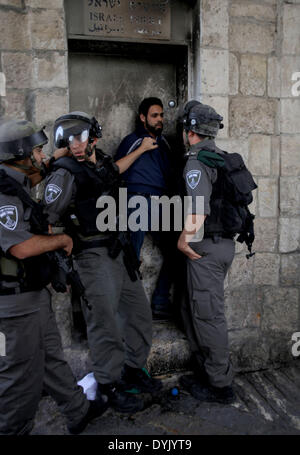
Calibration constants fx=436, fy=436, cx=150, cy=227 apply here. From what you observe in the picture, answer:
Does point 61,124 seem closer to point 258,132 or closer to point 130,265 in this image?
point 130,265

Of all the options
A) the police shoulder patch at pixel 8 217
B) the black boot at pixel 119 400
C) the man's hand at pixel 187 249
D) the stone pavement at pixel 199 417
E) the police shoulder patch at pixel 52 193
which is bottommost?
the stone pavement at pixel 199 417

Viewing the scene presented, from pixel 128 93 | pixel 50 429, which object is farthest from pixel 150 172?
pixel 50 429

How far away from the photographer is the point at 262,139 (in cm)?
393

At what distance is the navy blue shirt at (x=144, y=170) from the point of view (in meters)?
3.88

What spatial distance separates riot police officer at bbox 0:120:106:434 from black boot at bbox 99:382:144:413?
65 centimetres

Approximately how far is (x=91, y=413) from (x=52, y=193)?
154cm

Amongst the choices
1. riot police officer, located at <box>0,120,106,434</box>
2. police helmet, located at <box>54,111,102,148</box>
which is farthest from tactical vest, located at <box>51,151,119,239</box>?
riot police officer, located at <box>0,120,106,434</box>

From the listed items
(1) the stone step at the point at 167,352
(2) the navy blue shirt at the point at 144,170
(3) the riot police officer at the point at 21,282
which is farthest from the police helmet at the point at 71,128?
(1) the stone step at the point at 167,352

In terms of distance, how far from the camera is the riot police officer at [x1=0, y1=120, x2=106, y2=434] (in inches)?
96.0

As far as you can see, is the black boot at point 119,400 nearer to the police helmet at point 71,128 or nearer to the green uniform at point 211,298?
the green uniform at point 211,298

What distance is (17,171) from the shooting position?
2578 mm

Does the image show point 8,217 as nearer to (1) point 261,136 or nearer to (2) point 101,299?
(2) point 101,299

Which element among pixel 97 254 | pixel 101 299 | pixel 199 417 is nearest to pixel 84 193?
pixel 97 254

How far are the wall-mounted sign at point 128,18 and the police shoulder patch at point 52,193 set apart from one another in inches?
61.6
